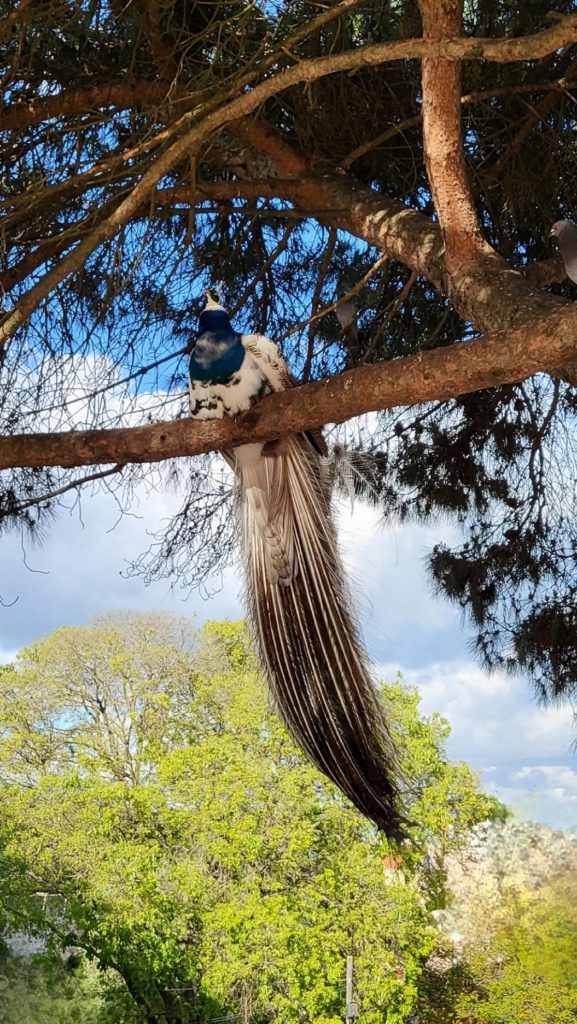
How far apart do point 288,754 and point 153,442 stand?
224 inches

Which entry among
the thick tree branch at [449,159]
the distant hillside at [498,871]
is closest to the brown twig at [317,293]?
the thick tree branch at [449,159]

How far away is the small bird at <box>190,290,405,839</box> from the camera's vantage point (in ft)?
5.33

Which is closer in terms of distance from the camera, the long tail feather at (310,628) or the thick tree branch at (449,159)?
the thick tree branch at (449,159)

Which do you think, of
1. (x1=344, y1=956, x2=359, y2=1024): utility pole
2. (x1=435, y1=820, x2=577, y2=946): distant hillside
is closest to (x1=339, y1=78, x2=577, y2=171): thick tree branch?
(x1=344, y1=956, x2=359, y2=1024): utility pole

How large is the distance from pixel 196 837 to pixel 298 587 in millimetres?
5460

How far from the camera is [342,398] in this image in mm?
1528

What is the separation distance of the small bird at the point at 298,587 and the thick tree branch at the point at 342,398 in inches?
1.9

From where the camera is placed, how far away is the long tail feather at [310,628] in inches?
63.4

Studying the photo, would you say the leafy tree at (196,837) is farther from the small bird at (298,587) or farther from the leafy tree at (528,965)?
the small bird at (298,587)

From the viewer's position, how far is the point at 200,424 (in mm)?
1687

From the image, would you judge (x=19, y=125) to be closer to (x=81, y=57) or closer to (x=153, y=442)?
(x=81, y=57)

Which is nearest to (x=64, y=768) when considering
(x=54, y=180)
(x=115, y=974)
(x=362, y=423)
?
(x=115, y=974)

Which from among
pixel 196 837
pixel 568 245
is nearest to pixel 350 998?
pixel 196 837

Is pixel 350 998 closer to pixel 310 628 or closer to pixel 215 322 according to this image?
pixel 310 628
